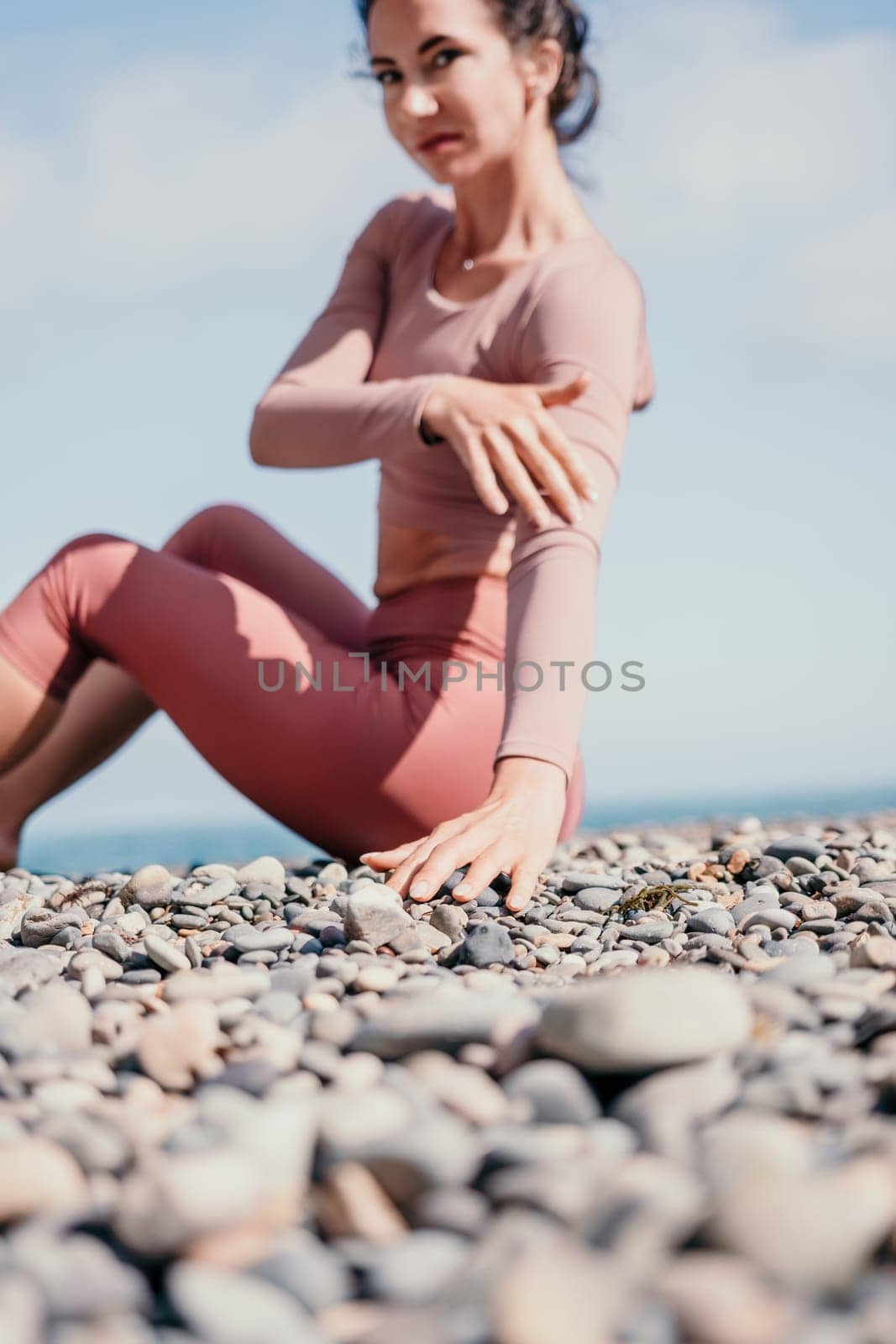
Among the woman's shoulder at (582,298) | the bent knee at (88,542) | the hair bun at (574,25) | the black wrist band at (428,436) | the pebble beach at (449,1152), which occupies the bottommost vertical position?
the pebble beach at (449,1152)

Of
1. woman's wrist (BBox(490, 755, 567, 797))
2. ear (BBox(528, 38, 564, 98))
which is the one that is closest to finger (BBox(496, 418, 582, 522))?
woman's wrist (BBox(490, 755, 567, 797))

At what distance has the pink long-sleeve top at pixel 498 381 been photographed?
2.39m

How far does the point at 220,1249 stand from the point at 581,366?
221cm

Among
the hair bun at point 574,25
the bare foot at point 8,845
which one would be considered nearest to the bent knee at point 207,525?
the bare foot at point 8,845

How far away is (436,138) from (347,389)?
78cm

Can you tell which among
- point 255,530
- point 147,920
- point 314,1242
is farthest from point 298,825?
point 314,1242

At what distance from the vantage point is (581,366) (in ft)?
8.71

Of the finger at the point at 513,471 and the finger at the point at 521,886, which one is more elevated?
the finger at the point at 513,471

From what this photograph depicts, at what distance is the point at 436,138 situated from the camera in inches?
115

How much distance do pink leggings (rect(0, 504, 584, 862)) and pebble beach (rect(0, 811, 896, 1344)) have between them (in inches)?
41.1

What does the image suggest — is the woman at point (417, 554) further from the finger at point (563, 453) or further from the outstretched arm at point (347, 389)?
the finger at point (563, 453)

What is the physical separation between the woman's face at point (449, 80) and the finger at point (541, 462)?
108cm

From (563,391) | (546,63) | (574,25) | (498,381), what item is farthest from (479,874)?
(574,25)

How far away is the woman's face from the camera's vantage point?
9.21ft
